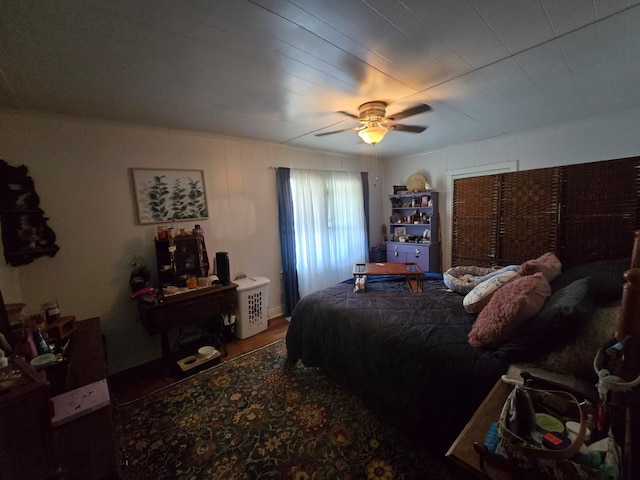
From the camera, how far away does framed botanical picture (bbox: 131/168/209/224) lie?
8.59 ft

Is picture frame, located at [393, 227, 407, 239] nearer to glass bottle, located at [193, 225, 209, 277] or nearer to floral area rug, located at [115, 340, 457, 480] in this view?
floral area rug, located at [115, 340, 457, 480]

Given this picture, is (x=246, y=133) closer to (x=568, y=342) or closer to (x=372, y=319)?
(x=372, y=319)

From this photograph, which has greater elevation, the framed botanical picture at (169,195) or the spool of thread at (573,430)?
the framed botanical picture at (169,195)

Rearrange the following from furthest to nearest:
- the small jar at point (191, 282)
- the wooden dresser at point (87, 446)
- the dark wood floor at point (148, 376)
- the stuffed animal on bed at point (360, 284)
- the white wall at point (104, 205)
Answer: the small jar at point (191, 282)
the stuffed animal on bed at point (360, 284)
the dark wood floor at point (148, 376)
the white wall at point (104, 205)
the wooden dresser at point (87, 446)

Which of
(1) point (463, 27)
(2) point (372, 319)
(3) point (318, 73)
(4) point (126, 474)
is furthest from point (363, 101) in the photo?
(4) point (126, 474)

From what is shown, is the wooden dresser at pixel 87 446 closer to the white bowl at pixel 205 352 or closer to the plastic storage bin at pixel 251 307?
the white bowl at pixel 205 352

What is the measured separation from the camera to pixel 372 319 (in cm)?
193

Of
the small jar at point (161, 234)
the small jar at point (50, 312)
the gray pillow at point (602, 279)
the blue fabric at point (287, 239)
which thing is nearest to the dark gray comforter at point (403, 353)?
the gray pillow at point (602, 279)

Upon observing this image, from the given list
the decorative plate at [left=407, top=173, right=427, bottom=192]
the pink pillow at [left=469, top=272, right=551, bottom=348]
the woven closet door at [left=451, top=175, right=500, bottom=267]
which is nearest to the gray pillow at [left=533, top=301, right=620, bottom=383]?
the pink pillow at [left=469, top=272, right=551, bottom=348]

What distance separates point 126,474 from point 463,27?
10.1ft

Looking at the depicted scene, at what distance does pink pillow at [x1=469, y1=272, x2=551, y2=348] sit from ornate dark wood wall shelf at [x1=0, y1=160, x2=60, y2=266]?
3248 millimetres

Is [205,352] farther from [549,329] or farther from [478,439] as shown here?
[549,329]

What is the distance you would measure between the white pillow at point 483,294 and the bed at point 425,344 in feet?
0.25

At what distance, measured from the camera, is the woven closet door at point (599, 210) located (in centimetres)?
238
